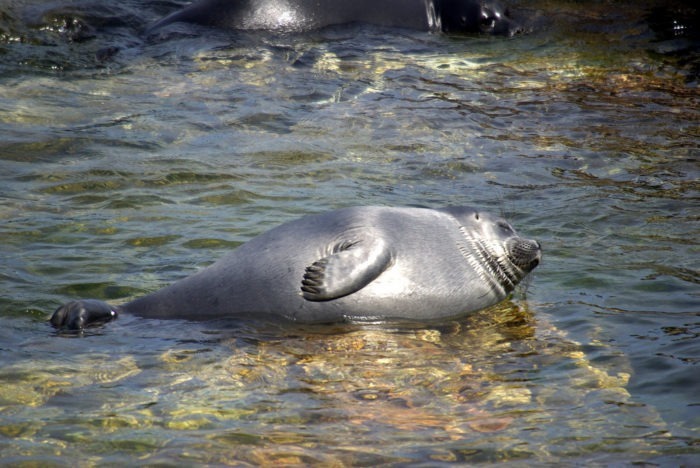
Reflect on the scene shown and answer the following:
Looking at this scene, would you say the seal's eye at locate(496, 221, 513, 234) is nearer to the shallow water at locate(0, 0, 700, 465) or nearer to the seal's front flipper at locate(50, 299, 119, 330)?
the shallow water at locate(0, 0, 700, 465)

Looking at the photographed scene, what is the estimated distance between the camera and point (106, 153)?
862cm

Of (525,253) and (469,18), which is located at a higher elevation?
(469,18)

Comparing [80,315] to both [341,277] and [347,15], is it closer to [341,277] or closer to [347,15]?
[341,277]

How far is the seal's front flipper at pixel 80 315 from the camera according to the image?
5.30 metres

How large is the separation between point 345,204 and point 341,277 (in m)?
2.45

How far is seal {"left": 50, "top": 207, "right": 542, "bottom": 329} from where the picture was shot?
17.5 ft

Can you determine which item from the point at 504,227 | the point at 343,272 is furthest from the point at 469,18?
the point at 343,272

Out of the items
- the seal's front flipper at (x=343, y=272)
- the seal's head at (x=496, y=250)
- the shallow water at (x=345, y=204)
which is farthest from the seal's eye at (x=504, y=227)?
the seal's front flipper at (x=343, y=272)

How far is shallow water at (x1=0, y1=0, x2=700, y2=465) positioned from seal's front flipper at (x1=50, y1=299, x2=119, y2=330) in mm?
90

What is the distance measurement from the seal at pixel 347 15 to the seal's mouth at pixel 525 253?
7752 mm

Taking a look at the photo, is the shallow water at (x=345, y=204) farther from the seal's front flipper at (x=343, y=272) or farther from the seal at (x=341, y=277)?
the seal's front flipper at (x=343, y=272)

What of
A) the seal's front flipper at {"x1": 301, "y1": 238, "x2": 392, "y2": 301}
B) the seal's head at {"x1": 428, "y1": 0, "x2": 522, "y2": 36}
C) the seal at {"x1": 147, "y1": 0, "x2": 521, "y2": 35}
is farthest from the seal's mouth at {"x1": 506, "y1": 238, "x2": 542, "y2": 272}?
the seal's head at {"x1": 428, "y1": 0, "x2": 522, "y2": 36}

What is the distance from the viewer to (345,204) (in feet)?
25.0

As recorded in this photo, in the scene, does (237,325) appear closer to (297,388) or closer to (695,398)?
(297,388)
